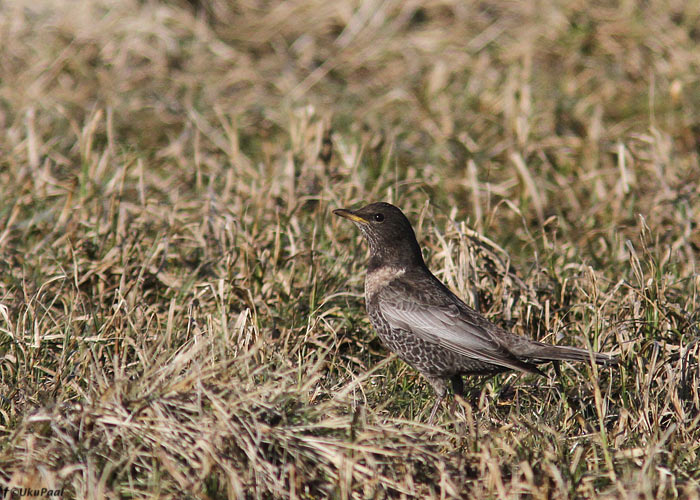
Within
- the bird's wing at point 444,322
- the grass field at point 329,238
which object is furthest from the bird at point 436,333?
the grass field at point 329,238

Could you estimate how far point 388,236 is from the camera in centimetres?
539

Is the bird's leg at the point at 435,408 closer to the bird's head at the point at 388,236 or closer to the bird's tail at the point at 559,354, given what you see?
the bird's tail at the point at 559,354

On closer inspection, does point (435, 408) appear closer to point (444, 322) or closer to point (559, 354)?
point (444, 322)

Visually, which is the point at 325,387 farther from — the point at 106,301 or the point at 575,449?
the point at 106,301

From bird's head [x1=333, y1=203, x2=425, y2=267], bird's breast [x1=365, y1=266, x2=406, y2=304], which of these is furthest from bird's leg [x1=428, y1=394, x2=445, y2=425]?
bird's head [x1=333, y1=203, x2=425, y2=267]

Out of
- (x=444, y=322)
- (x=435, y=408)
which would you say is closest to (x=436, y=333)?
(x=444, y=322)

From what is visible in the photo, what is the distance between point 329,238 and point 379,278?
0.99m

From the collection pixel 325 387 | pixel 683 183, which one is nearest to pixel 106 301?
pixel 325 387

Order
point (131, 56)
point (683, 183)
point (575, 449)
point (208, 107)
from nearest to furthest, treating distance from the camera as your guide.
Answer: point (575, 449) < point (683, 183) < point (208, 107) < point (131, 56)

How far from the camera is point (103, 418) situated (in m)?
3.66

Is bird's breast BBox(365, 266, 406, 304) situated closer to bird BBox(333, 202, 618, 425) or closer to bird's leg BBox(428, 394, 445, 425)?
bird BBox(333, 202, 618, 425)

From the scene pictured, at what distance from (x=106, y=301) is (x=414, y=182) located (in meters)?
2.42

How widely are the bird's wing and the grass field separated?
27 centimetres

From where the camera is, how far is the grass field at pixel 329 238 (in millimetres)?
3699
